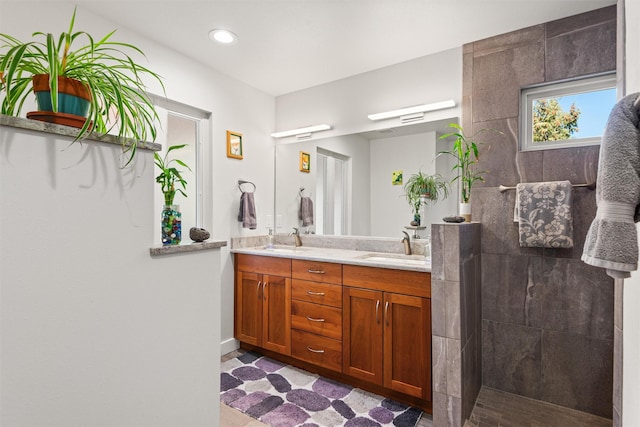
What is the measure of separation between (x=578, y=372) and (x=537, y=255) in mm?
749

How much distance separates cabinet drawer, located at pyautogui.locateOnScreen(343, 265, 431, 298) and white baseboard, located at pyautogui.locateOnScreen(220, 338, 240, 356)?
4.37 feet

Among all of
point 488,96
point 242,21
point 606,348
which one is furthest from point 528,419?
point 242,21

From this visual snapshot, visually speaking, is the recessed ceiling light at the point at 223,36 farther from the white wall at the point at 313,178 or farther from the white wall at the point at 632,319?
the white wall at the point at 632,319

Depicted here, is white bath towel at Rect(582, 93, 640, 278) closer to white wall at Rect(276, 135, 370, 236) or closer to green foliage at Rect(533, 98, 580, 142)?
green foliage at Rect(533, 98, 580, 142)

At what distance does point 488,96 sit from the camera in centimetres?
234

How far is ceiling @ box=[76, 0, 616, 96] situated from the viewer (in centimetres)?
201

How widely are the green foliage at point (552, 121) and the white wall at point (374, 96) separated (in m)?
0.52

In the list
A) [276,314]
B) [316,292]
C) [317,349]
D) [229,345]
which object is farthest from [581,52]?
[229,345]

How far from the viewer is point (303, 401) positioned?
216cm

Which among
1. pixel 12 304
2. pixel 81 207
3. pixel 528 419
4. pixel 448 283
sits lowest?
pixel 528 419

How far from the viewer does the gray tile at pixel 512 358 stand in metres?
2.18

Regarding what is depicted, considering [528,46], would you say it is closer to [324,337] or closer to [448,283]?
[448,283]

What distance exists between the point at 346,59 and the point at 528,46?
4.23ft

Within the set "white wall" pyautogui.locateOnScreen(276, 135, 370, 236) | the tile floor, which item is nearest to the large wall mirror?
"white wall" pyautogui.locateOnScreen(276, 135, 370, 236)
